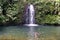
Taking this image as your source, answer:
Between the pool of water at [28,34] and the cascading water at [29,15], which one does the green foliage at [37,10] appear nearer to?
the cascading water at [29,15]

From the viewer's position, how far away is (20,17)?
24.8 metres

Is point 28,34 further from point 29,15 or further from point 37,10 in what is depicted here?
point 29,15

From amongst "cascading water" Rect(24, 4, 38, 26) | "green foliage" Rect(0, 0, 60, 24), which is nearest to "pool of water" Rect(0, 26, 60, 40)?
"green foliage" Rect(0, 0, 60, 24)

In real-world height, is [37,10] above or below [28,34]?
above

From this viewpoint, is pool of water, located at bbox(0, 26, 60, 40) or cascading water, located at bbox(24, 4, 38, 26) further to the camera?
cascading water, located at bbox(24, 4, 38, 26)

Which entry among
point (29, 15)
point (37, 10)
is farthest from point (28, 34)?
point (29, 15)

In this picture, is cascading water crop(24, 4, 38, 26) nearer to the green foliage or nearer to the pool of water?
the green foliage

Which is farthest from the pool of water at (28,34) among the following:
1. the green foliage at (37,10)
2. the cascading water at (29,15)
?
the cascading water at (29,15)

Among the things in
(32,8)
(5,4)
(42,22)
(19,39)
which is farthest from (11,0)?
(19,39)

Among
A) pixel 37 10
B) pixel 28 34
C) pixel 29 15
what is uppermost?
pixel 37 10

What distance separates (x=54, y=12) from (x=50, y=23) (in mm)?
1994

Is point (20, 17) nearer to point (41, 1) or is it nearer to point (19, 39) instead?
point (41, 1)

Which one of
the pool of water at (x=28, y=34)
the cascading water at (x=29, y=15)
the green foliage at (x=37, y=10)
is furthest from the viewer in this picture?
the cascading water at (x=29, y=15)

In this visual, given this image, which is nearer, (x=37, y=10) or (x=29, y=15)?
(x=37, y=10)
